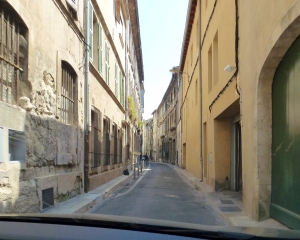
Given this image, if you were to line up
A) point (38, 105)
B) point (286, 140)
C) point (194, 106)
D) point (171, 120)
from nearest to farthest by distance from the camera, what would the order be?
point (286, 140), point (38, 105), point (194, 106), point (171, 120)

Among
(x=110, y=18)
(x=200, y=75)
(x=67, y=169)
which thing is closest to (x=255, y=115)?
(x=67, y=169)

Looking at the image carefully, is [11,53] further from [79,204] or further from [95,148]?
[95,148]

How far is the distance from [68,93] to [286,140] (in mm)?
5403

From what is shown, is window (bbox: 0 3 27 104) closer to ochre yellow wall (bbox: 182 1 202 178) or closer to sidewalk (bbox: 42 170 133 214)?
sidewalk (bbox: 42 170 133 214)

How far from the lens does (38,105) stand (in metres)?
6.42

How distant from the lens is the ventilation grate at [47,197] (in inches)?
259

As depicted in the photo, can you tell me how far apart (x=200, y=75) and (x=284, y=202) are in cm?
927

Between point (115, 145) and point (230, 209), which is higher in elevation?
point (115, 145)

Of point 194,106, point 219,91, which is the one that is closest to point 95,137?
point 219,91

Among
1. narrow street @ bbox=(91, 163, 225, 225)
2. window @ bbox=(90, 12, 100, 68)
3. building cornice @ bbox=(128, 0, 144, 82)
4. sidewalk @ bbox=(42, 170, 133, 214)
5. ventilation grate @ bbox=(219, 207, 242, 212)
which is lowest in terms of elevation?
narrow street @ bbox=(91, 163, 225, 225)

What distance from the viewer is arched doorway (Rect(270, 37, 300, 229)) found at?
479 centimetres

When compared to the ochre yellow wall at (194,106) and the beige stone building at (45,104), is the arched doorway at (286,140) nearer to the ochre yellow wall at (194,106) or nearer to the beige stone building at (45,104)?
the beige stone building at (45,104)

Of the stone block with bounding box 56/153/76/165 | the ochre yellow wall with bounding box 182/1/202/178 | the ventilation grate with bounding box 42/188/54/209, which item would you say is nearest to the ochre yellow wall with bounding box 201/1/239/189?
the ochre yellow wall with bounding box 182/1/202/178

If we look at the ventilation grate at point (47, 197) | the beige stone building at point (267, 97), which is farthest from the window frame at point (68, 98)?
the beige stone building at point (267, 97)
